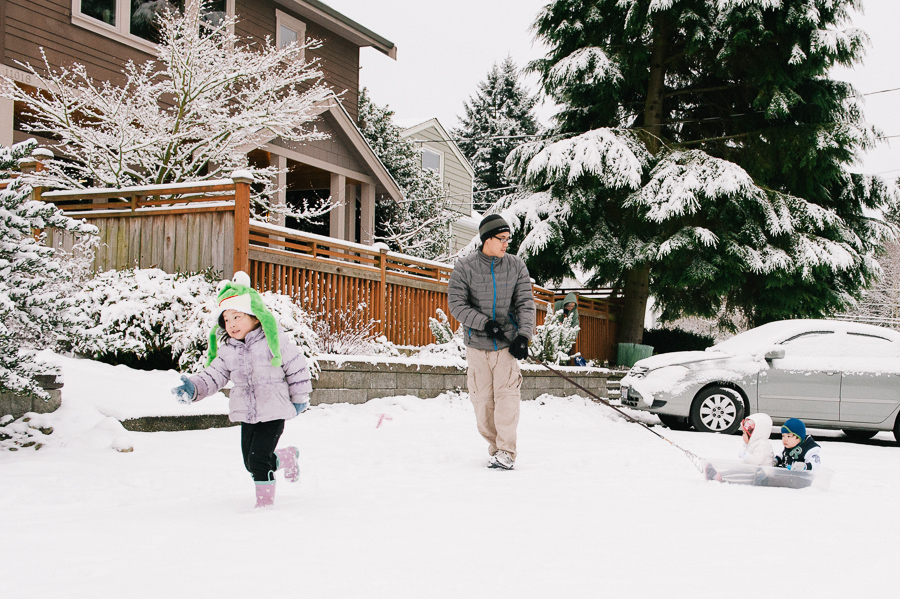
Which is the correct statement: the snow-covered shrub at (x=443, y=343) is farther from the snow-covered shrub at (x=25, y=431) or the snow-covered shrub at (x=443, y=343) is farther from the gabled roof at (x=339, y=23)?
the gabled roof at (x=339, y=23)

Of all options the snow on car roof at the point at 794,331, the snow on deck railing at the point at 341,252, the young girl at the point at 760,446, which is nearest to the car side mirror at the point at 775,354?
the snow on car roof at the point at 794,331

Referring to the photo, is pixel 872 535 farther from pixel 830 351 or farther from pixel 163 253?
pixel 163 253

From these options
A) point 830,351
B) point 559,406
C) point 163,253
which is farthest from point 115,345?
point 830,351

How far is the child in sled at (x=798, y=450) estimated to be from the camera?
5.37 meters

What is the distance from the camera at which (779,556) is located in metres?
3.36

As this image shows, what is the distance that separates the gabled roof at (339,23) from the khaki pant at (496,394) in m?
13.1

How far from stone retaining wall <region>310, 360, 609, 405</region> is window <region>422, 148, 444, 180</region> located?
1734cm

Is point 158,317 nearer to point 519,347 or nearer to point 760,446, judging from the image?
point 519,347

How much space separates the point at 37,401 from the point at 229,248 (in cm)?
294

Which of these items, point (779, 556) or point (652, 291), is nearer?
point (779, 556)

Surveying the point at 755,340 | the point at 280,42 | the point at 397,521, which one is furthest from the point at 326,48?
the point at 397,521

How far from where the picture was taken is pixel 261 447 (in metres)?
4.17

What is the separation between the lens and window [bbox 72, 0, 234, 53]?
12875mm

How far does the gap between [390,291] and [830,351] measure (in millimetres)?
5876
